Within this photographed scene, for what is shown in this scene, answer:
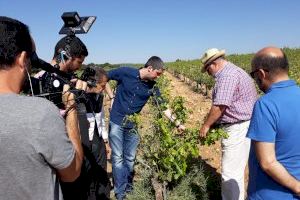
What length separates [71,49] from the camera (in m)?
3.13

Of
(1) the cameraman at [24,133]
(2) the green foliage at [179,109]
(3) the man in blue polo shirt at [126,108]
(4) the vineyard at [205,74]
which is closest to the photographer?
(1) the cameraman at [24,133]

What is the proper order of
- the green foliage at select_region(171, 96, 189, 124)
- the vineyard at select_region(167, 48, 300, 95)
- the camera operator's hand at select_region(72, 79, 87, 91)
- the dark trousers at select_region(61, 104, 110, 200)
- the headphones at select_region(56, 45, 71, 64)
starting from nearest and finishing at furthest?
1. the camera operator's hand at select_region(72, 79, 87, 91)
2. the headphones at select_region(56, 45, 71, 64)
3. the dark trousers at select_region(61, 104, 110, 200)
4. the green foliage at select_region(171, 96, 189, 124)
5. the vineyard at select_region(167, 48, 300, 95)

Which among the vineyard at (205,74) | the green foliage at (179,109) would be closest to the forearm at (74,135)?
the green foliage at (179,109)

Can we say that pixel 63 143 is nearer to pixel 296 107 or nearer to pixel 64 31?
pixel 296 107

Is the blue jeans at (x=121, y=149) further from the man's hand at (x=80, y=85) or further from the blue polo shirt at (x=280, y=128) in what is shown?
the blue polo shirt at (x=280, y=128)

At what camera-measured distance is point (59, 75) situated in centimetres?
240

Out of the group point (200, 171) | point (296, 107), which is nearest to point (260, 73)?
point (296, 107)

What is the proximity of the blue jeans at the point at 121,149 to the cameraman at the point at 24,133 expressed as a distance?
3368mm

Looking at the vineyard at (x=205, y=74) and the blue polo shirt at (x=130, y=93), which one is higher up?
the blue polo shirt at (x=130, y=93)

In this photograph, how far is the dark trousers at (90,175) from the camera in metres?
3.55

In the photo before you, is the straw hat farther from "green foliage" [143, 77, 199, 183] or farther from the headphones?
the headphones

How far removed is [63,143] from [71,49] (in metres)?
1.66

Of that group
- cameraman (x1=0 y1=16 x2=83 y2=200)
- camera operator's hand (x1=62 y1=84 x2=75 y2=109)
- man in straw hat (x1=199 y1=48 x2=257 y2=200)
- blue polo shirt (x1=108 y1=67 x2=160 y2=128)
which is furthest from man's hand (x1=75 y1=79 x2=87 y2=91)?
blue polo shirt (x1=108 y1=67 x2=160 y2=128)

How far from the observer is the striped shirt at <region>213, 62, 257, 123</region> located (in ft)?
13.3
